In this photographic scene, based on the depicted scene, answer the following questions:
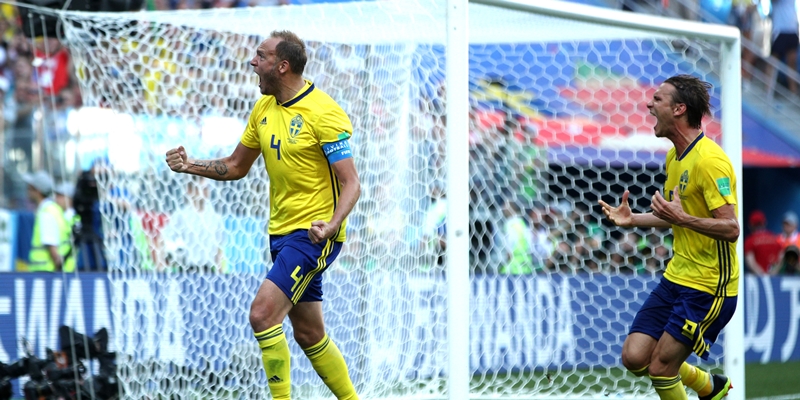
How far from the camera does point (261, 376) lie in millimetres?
7844

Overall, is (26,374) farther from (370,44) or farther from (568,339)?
(568,339)

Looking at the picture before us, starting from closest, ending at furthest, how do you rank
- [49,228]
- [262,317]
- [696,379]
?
[262,317] < [696,379] < [49,228]

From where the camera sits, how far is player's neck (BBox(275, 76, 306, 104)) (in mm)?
5348

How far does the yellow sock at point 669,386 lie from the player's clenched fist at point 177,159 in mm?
2862

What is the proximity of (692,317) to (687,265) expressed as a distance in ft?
1.00

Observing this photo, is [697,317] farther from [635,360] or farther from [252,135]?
[252,135]

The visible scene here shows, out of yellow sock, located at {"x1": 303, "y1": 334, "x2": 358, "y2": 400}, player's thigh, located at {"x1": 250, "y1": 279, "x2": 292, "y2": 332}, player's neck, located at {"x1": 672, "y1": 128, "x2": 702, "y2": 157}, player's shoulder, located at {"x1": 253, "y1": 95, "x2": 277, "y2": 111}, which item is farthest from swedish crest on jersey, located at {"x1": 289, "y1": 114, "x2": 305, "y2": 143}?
player's neck, located at {"x1": 672, "y1": 128, "x2": 702, "y2": 157}

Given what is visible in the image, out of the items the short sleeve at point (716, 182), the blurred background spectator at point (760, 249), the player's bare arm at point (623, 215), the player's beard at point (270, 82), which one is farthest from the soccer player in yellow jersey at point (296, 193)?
the blurred background spectator at point (760, 249)

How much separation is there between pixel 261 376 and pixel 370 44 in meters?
2.77

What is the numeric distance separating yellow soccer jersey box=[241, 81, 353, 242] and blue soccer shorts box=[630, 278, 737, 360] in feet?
6.16

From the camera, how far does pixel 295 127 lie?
5266mm

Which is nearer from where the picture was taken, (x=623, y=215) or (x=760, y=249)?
(x=623, y=215)

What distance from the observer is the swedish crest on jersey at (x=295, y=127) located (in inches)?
207

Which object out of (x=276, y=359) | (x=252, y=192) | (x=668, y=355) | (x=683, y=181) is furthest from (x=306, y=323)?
(x=252, y=192)
